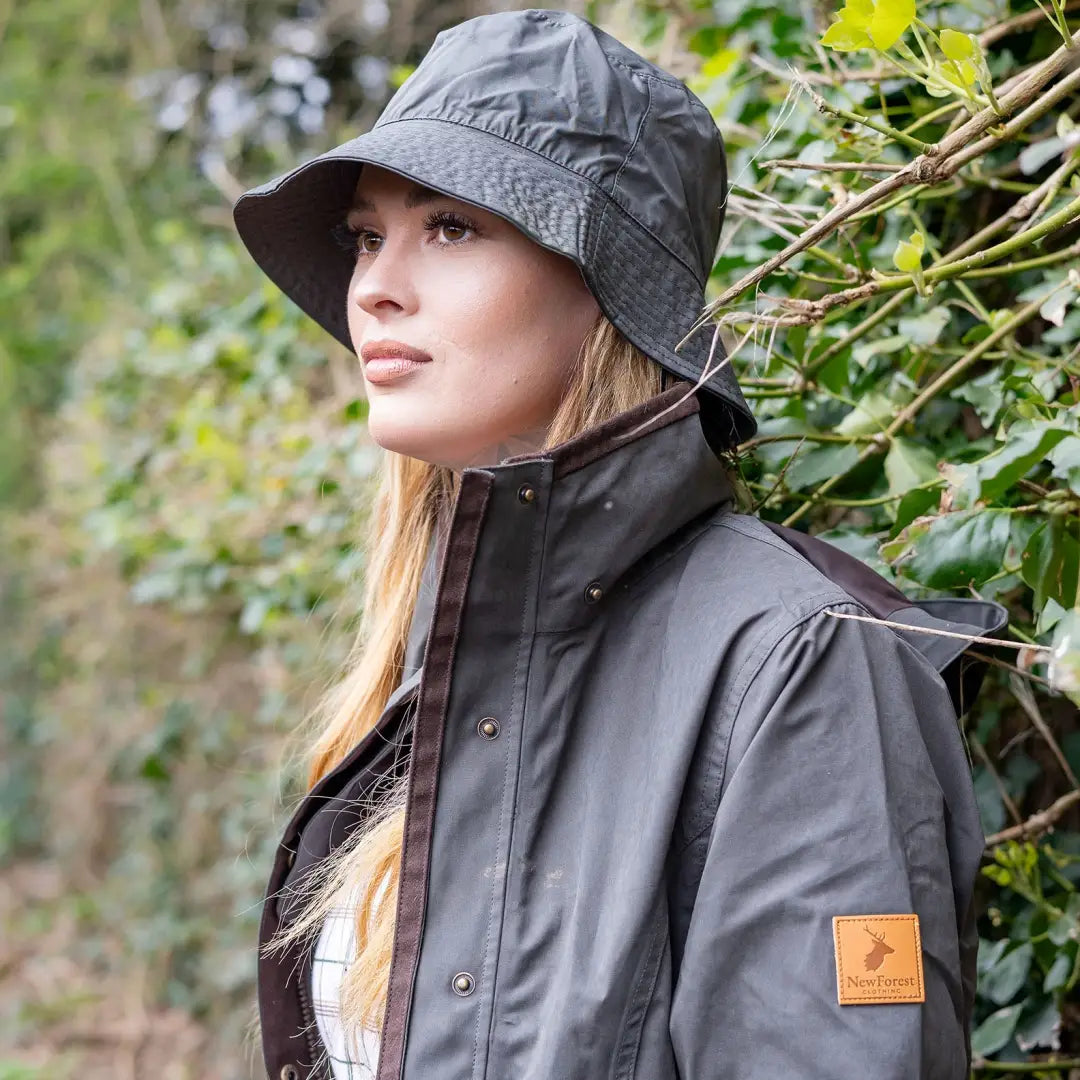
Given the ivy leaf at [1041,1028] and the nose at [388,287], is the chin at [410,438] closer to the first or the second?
the nose at [388,287]

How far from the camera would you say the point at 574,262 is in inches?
50.9

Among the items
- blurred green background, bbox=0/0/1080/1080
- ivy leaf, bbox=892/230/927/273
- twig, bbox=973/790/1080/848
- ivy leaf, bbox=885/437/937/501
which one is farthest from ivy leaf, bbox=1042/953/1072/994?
ivy leaf, bbox=892/230/927/273

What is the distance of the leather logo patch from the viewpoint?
987mm

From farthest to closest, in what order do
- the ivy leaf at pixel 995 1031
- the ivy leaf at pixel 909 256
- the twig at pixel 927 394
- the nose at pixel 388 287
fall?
the ivy leaf at pixel 995 1031
the twig at pixel 927 394
the nose at pixel 388 287
the ivy leaf at pixel 909 256

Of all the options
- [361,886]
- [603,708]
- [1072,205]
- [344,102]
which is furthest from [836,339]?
[344,102]

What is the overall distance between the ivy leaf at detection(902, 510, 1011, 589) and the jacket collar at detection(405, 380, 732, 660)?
0.26m

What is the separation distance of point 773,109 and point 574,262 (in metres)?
0.94

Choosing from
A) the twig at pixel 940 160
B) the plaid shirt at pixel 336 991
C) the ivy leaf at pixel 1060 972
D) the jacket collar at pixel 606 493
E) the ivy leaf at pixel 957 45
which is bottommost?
the ivy leaf at pixel 1060 972

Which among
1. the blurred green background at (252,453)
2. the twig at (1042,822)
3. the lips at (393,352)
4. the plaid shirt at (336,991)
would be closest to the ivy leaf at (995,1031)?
the blurred green background at (252,453)

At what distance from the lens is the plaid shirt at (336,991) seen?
1.37 metres

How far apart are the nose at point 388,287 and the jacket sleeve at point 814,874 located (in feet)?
1.89

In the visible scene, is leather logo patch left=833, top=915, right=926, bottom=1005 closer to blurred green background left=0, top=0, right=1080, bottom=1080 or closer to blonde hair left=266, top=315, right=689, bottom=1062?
blurred green background left=0, top=0, right=1080, bottom=1080

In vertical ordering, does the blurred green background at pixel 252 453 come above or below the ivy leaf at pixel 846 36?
below

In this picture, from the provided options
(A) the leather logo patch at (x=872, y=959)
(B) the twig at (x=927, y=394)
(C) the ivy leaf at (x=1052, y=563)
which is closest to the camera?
(A) the leather logo patch at (x=872, y=959)
